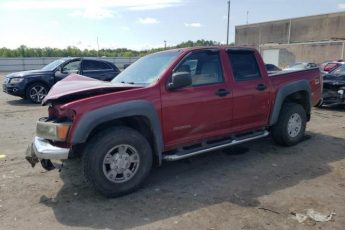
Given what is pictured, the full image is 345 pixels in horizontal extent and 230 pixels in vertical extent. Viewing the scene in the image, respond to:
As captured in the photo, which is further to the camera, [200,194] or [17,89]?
[17,89]

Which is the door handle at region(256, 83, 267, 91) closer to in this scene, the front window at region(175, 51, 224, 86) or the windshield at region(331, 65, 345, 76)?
the front window at region(175, 51, 224, 86)

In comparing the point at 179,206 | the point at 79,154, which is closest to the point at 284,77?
the point at 179,206

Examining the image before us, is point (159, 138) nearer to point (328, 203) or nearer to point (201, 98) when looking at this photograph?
point (201, 98)

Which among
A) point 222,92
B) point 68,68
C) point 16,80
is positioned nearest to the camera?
point 222,92

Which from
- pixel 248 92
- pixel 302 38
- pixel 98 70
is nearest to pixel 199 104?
pixel 248 92

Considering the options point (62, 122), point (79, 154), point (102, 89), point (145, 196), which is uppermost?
point (102, 89)

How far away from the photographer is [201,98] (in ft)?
17.2

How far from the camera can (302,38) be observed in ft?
143

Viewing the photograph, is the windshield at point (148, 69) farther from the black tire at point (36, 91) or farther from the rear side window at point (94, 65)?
the black tire at point (36, 91)

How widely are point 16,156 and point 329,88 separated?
350 inches

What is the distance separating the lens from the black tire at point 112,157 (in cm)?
441

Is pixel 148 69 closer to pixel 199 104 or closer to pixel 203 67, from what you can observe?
pixel 203 67

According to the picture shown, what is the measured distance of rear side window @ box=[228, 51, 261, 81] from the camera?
587 centimetres

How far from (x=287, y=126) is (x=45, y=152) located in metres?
4.22
